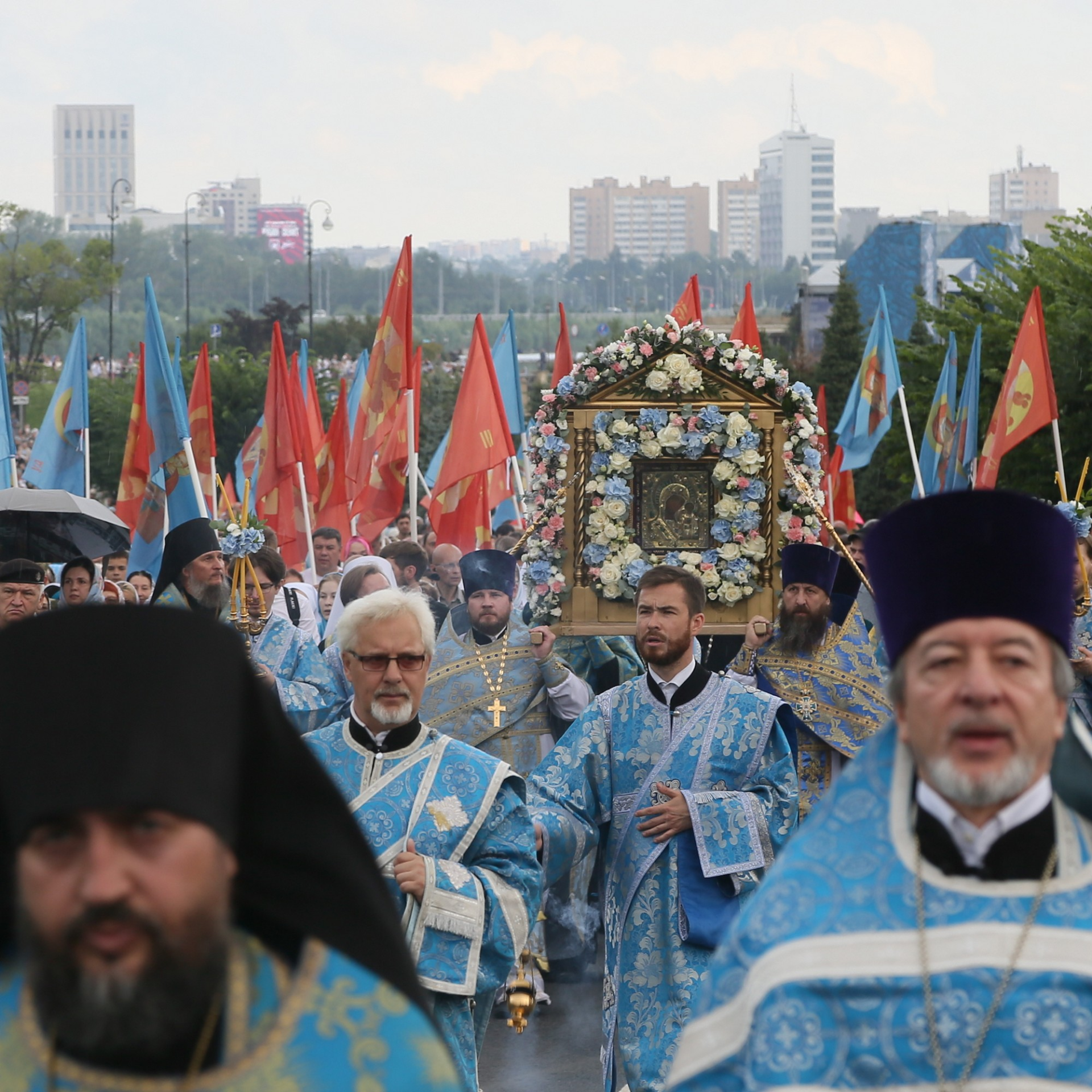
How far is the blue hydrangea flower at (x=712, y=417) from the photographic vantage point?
9.69 m

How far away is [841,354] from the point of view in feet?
154

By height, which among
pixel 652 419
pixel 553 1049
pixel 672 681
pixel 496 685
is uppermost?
pixel 652 419

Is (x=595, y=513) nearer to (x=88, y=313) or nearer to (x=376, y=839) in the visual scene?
(x=376, y=839)

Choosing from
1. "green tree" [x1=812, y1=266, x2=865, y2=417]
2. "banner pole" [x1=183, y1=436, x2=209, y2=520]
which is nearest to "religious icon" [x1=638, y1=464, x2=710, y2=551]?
"banner pole" [x1=183, y1=436, x2=209, y2=520]

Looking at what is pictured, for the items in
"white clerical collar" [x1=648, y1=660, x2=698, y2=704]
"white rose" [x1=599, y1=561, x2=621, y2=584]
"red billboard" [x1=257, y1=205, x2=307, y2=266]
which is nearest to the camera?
"white clerical collar" [x1=648, y1=660, x2=698, y2=704]

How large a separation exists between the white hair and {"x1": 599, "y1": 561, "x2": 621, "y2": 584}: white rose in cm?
448

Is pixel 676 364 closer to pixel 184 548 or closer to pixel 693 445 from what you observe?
pixel 693 445

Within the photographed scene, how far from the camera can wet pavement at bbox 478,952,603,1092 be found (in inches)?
289

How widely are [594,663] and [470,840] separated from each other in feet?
15.1

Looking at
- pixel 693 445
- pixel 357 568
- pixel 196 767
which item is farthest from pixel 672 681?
pixel 357 568

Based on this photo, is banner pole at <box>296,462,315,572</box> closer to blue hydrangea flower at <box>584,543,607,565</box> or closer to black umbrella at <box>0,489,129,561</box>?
black umbrella at <box>0,489,129,561</box>

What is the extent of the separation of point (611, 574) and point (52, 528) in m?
3.06

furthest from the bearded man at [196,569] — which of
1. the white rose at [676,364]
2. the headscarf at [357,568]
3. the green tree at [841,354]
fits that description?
the green tree at [841,354]

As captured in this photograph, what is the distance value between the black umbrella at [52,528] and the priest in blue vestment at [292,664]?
83.7 inches
